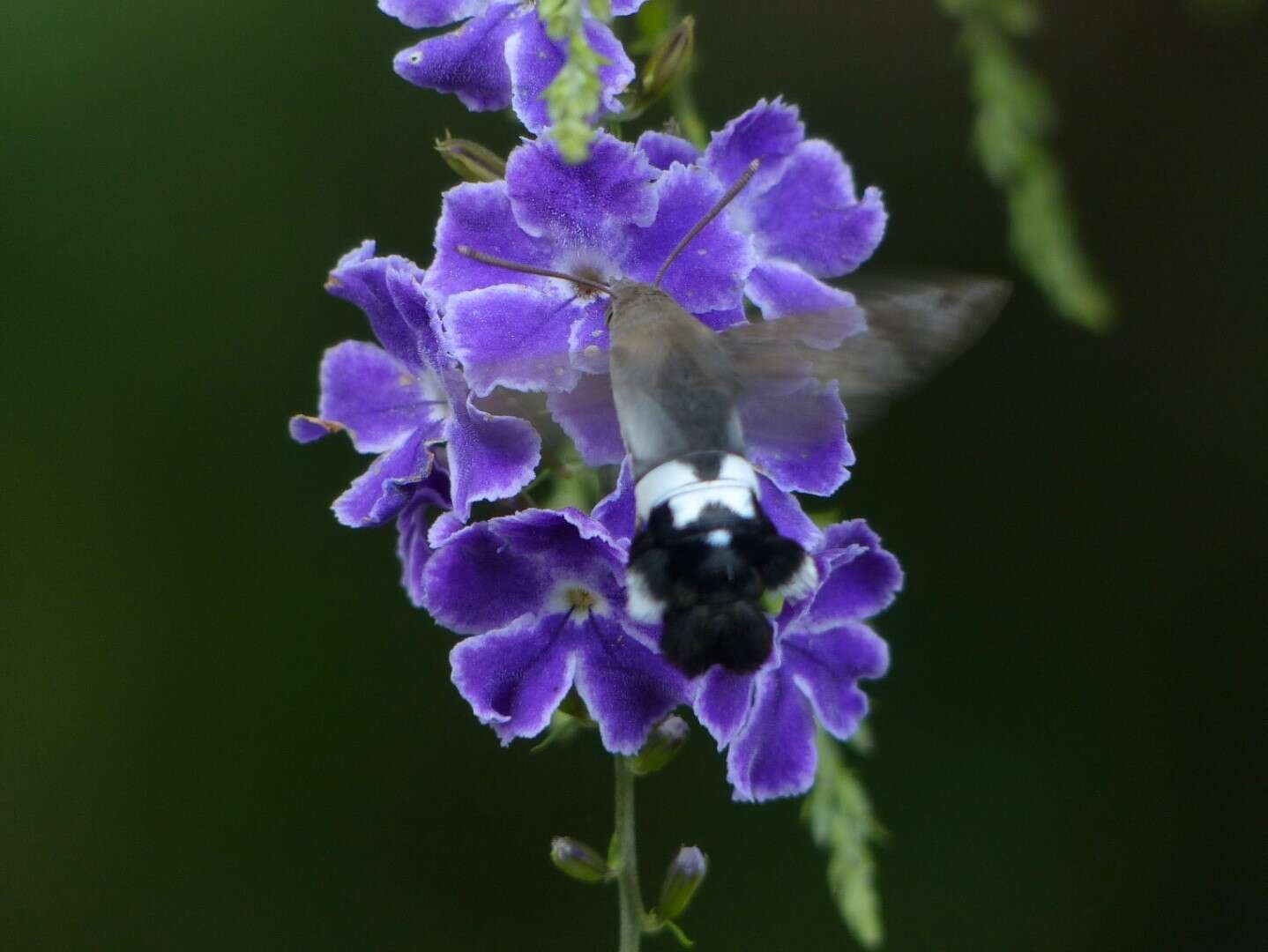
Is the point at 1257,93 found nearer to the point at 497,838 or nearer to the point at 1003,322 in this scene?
the point at 1003,322

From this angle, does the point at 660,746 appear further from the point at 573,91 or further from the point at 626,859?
the point at 573,91

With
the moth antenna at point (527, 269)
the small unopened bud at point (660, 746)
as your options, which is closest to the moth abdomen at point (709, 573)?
the small unopened bud at point (660, 746)

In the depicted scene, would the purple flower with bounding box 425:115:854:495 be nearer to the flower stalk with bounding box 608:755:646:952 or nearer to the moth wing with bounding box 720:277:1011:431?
the moth wing with bounding box 720:277:1011:431

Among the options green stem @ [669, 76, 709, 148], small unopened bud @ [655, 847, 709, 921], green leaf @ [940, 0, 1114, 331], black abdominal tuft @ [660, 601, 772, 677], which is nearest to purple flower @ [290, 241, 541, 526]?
black abdominal tuft @ [660, 601, 772, 677]

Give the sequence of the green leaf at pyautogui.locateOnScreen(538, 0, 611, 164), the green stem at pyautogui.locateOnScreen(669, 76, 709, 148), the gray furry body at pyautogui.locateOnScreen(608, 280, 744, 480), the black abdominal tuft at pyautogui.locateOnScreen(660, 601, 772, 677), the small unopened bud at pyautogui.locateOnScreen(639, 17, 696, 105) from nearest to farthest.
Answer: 1. the green leaf at pyautogui.locateOnScreen(538, 0, 611, 164)
2. the black abdominal tuft at pyautogui.locateOnScreen(660, 601, 772, 677)
3. the gray furry body at pyautogui.locateOnScreen(608, 280, 744, 480)
4. the small unopened bud at pyautogui.locateOnScreen(639, 17, 696, 105)
5. the green stem at pyautogui.locateOnScreen(669, 76, 709, 148)

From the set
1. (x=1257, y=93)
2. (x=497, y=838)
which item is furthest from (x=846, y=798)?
(x=1257, y=93)

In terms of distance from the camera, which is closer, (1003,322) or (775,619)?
(775,619)
